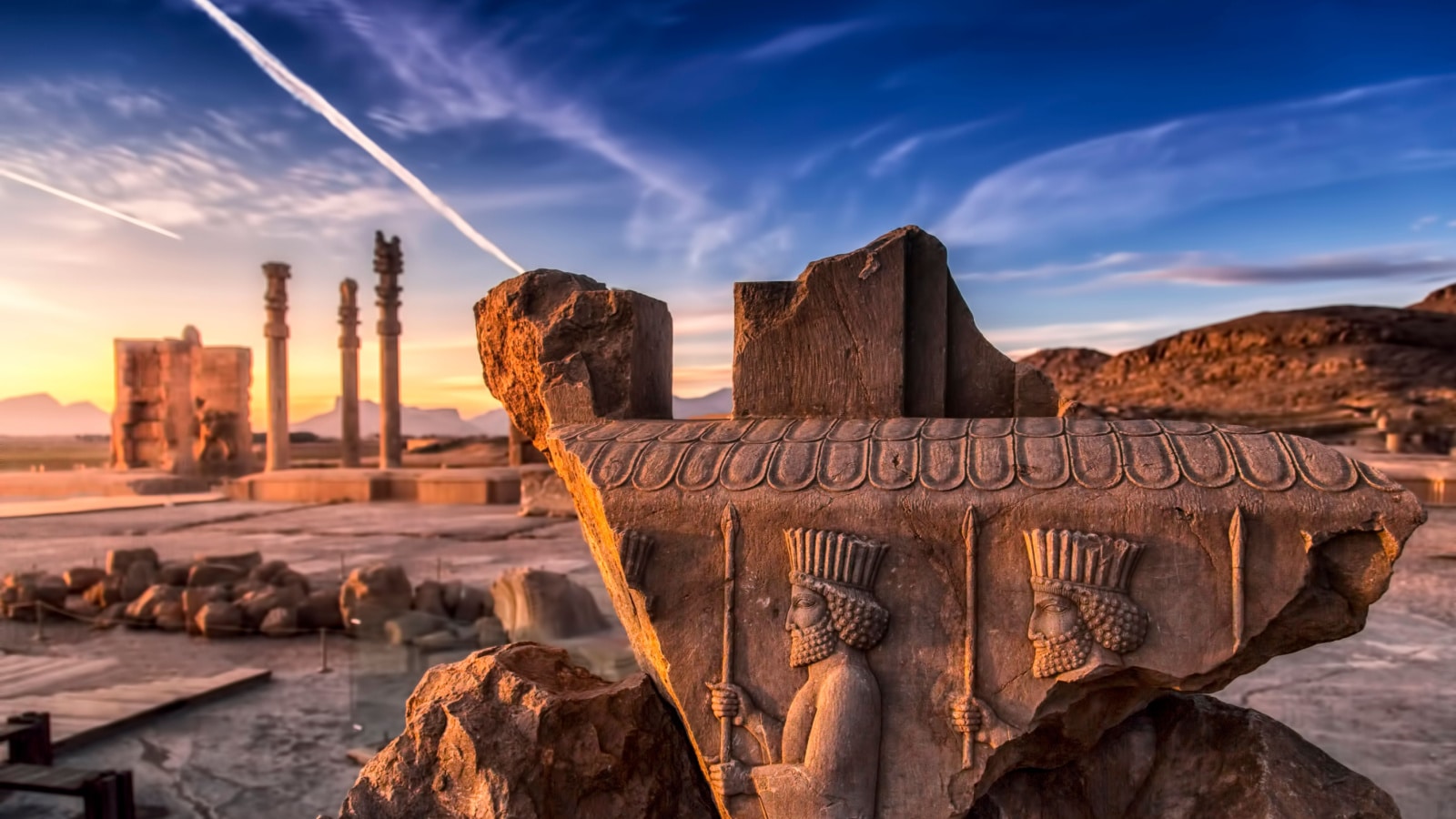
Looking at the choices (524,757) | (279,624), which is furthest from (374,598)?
(524,757)

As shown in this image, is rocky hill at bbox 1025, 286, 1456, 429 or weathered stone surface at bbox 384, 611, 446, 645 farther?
rocky hill at bbox 1025, 286, 1456, 429

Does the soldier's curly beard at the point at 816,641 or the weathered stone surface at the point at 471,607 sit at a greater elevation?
the soldier's curly beard at the point at 816,641

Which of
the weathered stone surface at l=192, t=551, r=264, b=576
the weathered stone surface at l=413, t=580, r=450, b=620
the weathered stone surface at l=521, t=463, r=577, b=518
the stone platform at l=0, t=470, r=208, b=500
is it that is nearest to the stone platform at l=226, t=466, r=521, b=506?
the stone platform at l=0, t=470, r=208, b=500

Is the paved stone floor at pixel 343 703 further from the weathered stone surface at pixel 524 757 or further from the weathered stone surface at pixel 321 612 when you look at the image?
the weathered stone surface at pixel 524 757

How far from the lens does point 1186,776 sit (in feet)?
9.87

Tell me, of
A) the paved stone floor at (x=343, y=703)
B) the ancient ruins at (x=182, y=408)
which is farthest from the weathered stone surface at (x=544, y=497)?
the ancient ruins at (x=182, y=408)

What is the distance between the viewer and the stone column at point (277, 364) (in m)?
21.0

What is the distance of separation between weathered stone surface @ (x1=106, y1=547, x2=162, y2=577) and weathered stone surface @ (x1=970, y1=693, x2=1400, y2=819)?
948cm

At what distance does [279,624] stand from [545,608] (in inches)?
95.9

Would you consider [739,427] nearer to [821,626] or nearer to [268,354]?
[821,626]

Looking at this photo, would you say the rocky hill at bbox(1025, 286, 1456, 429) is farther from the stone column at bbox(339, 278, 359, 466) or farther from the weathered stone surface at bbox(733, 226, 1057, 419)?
the weathered stone surface at bbox(733, 226, 1057, 419)

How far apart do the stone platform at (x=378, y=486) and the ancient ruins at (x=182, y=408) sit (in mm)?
3825

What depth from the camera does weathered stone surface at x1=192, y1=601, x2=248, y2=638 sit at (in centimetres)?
817

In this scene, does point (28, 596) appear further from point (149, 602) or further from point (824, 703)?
point (824, 703)
